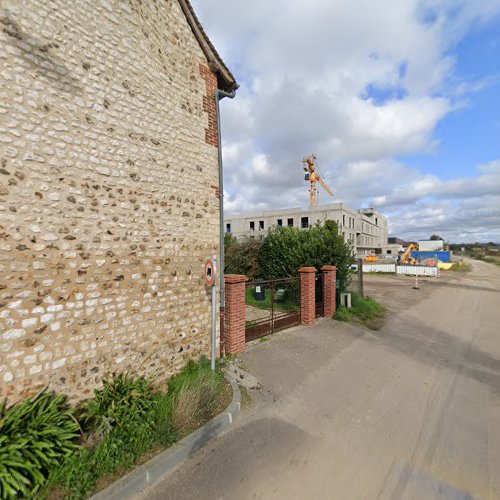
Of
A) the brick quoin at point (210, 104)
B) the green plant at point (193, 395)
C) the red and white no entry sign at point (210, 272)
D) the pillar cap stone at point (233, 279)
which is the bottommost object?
the green plant at point (193, 395)

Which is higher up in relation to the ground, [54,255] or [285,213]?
[285,213]

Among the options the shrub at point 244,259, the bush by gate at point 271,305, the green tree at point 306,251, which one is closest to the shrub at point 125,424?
the bush by gate at point 271,305

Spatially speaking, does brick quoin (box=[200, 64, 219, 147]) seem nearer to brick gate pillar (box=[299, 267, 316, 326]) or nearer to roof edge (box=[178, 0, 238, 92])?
roof edge (box=[178, 0, 238, 92])

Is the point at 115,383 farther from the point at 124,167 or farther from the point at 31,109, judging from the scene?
the point at 31,109

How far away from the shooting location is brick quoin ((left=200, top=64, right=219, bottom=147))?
5.69m

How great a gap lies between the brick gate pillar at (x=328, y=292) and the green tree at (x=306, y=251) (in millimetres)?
1144

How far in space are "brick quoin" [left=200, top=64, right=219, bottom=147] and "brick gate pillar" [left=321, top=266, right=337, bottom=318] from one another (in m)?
6.37

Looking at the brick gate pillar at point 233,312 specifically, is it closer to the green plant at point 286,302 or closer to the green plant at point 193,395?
the green plant at point 193,395

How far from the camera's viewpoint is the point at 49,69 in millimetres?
3447

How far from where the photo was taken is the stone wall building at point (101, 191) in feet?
10.4

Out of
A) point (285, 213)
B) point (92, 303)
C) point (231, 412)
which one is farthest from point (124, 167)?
point (285, 213)

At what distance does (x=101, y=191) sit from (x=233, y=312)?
3.64 metres

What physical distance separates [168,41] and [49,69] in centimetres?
247

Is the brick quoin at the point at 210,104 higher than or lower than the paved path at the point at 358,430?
higher
